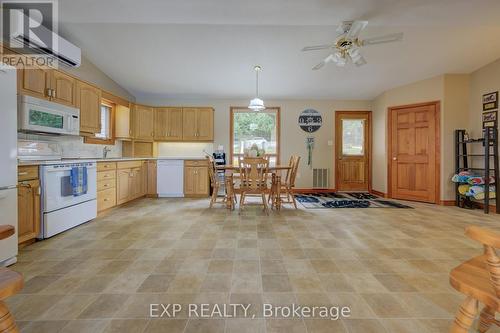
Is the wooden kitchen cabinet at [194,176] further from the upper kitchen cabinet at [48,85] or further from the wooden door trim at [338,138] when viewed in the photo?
the wooden door trim at [338,138]

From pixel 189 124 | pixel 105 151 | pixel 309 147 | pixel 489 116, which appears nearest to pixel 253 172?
pixel 189 124

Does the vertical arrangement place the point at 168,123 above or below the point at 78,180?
above

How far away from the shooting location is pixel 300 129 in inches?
234

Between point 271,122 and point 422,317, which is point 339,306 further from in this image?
point 271,122

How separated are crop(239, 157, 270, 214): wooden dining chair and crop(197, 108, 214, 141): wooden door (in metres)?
2.16

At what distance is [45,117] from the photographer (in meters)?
2.95

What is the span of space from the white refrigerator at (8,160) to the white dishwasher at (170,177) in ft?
10.2

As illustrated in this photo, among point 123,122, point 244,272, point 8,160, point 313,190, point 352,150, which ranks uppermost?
point 123,122

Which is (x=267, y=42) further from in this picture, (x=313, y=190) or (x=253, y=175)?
(x=313, y=190)

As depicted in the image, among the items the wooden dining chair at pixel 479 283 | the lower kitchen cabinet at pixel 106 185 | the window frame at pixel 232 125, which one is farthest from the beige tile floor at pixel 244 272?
the window frame at pixel 232 125

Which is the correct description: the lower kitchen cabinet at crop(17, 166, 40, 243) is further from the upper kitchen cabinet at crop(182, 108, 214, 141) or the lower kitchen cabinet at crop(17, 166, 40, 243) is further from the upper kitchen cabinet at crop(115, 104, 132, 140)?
the upper kitchen cabinet at crop(182, 108, 214, 141)

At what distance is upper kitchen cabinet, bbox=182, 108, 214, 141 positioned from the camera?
5.56 m

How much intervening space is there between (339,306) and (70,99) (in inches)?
169

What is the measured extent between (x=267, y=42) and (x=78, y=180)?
3.40 m
